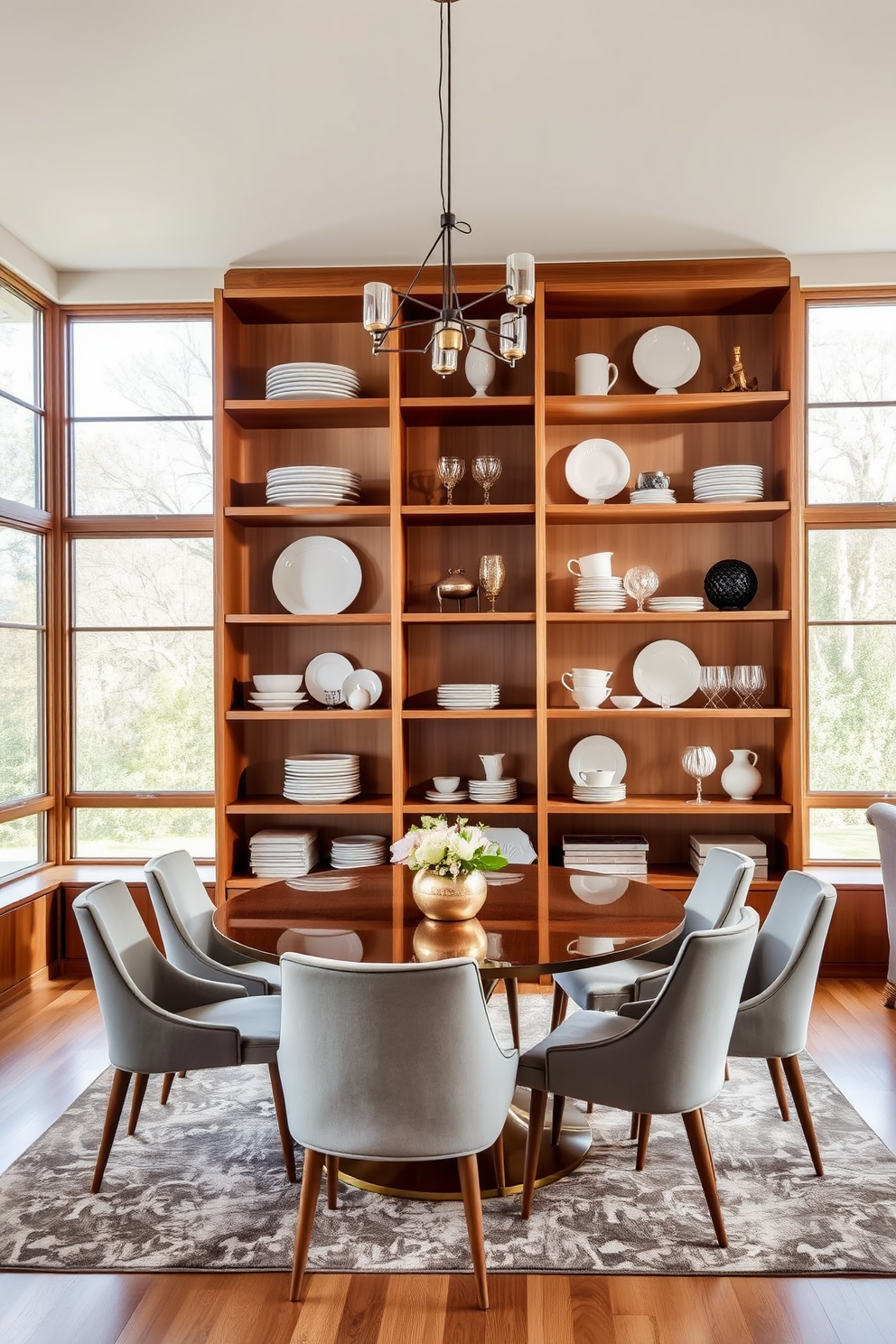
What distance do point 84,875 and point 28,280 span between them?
8.71 feet

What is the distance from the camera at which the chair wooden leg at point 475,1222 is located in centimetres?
211

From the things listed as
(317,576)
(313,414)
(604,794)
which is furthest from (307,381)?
(604,794)

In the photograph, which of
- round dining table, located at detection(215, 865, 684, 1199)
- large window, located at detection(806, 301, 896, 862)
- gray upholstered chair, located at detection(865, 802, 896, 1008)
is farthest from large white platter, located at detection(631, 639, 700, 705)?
round dining table, located at detection(215, 865, 684, 1199)

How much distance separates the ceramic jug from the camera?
437 cm

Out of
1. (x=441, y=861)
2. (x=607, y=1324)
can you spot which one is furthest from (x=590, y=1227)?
(x=441, y=861)

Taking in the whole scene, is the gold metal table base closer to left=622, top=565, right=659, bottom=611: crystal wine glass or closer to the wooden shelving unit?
the wooden shelving unit

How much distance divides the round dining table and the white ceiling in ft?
7.95

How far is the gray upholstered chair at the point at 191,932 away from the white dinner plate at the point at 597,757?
70.7 inches

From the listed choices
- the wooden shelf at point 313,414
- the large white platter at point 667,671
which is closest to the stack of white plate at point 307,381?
the wooden shelf at point 313,414

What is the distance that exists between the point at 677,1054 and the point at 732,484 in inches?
107

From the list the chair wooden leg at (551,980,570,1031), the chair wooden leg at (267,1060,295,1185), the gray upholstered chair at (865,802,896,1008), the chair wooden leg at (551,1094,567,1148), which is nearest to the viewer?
the chair wooden leg at (267,1060,295,1185)

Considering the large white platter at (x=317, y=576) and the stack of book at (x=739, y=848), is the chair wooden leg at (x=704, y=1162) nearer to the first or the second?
the stack of book at (x=739, y=848)

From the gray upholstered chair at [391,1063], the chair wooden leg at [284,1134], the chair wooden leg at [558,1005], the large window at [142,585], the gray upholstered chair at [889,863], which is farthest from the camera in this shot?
the large window at [142,585]

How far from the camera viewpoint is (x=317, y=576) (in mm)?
4613
